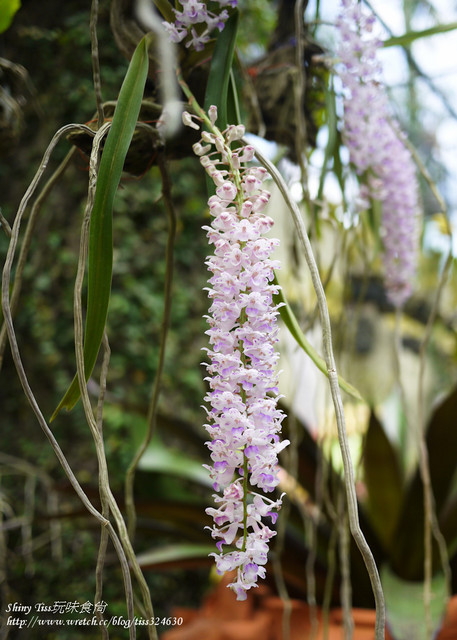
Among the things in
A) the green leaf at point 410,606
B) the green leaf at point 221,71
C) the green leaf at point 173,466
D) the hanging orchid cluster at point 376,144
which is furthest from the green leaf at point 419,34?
the green leaf at point 173,466

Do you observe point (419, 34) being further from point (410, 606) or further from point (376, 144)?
point (410, 606)

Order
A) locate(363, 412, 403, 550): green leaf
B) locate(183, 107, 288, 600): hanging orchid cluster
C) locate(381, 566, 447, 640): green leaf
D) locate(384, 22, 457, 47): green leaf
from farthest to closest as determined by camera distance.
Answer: locate(363, 412, 403, 550): green leaf, locate(381, 566, 447, 640): green leaf, locate(384, 22, 457, 47): green leaf, locate(183, 107, 288, 600): hanging orchid cluster

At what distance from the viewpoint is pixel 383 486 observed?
100 cm

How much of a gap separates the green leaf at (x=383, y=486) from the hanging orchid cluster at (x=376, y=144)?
0.39 metres

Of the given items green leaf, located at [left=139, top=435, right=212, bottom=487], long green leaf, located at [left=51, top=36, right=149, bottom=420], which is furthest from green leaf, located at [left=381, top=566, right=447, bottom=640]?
long green leaf, located at [left=51, top=36, right=149, bottom=420]

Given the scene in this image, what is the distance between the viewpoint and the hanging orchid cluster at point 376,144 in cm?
57

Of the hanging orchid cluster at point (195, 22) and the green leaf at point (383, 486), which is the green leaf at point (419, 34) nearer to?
the hanging orchid cluster at point (195, 22)

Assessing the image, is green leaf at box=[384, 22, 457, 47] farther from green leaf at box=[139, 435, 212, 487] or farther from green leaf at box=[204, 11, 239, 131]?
green leaf at box=[139, 435, 212, 487]

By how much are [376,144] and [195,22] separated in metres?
0.28

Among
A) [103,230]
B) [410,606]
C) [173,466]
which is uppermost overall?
[103,230]

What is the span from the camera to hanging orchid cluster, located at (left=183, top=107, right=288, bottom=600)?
0.30 meters

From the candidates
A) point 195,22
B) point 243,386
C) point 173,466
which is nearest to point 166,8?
point 195,22

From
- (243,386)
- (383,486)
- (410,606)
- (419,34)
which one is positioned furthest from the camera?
(383,486)

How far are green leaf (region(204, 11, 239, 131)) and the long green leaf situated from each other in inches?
2.9
